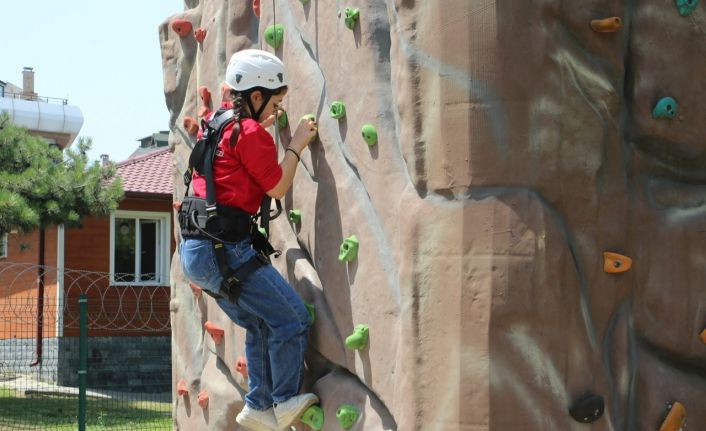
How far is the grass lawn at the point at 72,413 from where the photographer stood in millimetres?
13750

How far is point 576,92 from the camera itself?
16.4 ft

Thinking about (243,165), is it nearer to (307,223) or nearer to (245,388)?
(307,223)

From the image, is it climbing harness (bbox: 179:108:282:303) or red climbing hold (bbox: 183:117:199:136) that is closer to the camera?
climbing harness (bbox: 179:108:282:303)

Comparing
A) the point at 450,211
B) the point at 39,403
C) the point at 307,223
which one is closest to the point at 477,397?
the point at 450,211

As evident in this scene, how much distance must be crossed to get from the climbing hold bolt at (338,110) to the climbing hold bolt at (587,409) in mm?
1932

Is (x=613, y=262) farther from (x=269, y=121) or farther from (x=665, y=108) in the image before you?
(x=269, y=121)

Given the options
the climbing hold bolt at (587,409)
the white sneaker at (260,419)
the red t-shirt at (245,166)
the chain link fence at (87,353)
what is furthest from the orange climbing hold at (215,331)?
the chain link fence at (87,353)

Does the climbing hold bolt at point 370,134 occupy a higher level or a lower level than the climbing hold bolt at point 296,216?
higher

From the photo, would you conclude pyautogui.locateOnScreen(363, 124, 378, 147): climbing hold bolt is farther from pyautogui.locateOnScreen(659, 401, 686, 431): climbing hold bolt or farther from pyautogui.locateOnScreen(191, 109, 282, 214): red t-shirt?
pyautogui.locateOnScreen(659, 401, 686, 431): climbing hold bolt

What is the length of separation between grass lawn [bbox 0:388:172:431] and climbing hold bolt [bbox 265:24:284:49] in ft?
25.3

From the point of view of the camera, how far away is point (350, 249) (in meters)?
5.59

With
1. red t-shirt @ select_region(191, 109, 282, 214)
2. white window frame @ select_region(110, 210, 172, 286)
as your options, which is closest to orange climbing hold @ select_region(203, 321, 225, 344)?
red t-shirt @ select_region(191, 109, 282, 214)

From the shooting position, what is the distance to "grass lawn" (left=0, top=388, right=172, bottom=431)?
45.1 ft

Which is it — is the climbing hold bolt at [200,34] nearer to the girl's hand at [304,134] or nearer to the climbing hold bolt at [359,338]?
the girl's hand at [304,134]
